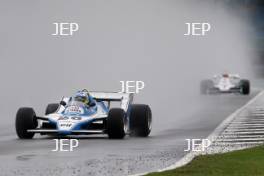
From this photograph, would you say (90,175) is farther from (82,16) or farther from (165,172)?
(82,16)

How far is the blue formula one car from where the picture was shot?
→ 20.1 metres

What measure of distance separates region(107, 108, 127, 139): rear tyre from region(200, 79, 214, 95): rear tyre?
22547mm

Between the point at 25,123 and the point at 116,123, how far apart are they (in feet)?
5.82

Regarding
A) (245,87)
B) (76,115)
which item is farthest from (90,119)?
(245,87)

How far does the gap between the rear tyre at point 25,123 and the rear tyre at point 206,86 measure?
882 inches

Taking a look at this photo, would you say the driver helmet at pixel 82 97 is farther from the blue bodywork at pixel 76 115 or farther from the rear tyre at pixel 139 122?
the rear tyre at pixel 139 122

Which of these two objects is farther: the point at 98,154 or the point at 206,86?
the point at 206,86

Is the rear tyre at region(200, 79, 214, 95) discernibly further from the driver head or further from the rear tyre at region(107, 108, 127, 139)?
the rear tyre at region(107, 108, 127, 139)

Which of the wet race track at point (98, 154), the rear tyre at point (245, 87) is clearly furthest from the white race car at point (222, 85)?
the wet race track at point (98, 154)

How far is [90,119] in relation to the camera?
20.7 meters

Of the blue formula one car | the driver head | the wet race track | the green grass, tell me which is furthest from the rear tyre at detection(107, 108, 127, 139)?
the green grass

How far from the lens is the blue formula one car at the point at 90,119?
66.0 feet

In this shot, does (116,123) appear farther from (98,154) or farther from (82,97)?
(98,154)

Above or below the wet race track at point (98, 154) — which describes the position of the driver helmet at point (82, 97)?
above
